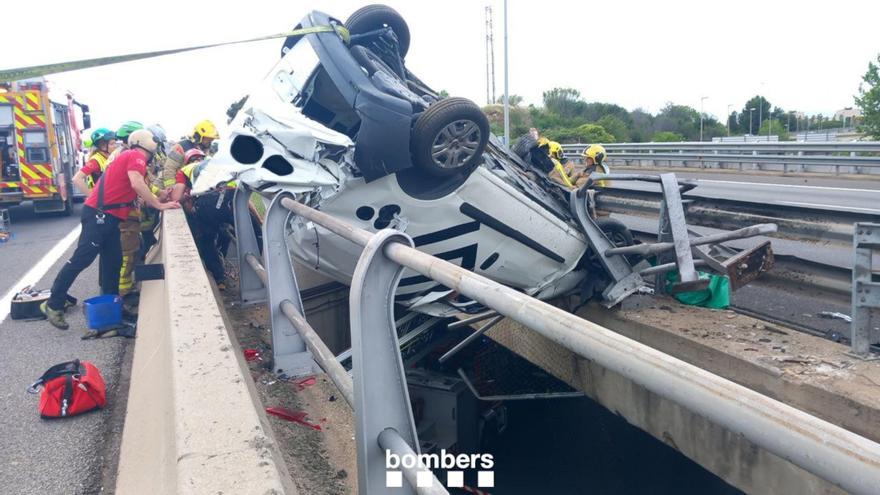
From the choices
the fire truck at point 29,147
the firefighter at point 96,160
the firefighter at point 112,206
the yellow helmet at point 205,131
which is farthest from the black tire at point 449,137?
the fire truck at point 29,147

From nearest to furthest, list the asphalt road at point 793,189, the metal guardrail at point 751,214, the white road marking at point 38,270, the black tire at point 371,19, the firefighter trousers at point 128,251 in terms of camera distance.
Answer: the metal guardrail at point 751,214 < the black tire at point 371,19 < the firefighter trousers at point 128,251 < the white road marking at point 38,270 < the asphalt road at point 793,189

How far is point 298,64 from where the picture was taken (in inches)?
167

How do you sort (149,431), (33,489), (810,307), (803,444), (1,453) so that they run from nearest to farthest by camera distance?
(803,444), (149,431), (33,489), (1,453), (810,307)

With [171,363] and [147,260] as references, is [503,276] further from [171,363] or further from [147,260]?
[147,260]

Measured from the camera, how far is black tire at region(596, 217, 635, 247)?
529 cm

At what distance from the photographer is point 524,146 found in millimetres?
5742

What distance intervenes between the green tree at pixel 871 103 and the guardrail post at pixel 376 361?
126 feet

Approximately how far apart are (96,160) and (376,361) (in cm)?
624

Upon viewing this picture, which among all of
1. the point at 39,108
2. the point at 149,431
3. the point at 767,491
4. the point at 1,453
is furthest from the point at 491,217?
the point at 39,108

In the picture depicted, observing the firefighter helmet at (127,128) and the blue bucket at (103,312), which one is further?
the firefighter helmet at (127,128)

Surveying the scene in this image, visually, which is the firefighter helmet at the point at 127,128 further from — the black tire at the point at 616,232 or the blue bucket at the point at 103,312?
the black tire at the point at 616,232

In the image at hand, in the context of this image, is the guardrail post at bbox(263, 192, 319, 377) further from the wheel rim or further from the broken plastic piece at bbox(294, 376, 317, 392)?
the wheel rim

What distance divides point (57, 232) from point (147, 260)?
22.2 feet

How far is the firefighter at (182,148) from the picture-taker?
25.0 feet
